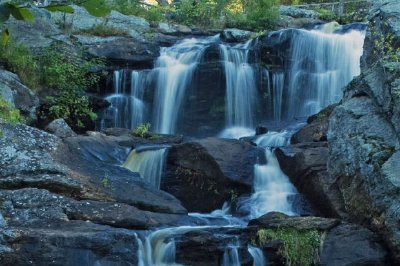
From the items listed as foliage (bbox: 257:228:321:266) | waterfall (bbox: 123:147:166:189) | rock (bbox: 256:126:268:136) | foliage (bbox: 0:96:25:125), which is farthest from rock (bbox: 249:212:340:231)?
rock (bbox: 256:126:268:136)

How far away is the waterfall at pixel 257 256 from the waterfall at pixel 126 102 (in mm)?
7576

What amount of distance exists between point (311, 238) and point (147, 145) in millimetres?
4860

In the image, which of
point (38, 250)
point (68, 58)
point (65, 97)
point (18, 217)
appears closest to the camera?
point (38, 250)

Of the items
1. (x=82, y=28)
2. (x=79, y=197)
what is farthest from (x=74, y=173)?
(x=82, y=28)

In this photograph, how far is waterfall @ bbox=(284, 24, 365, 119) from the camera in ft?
49.4

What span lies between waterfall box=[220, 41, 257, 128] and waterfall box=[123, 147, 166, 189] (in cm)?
428

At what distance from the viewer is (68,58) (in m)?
14.7

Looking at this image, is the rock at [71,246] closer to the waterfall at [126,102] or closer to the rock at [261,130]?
the rock at [261,130]

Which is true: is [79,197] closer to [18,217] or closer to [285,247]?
[18,217]

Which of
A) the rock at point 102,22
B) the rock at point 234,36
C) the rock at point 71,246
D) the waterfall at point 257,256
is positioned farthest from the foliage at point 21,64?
the waterfall at point 257,256

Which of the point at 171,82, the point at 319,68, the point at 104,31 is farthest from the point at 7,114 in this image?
the point at 319,68

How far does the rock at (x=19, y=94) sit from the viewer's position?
11523mm

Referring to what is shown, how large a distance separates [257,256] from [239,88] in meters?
8.33

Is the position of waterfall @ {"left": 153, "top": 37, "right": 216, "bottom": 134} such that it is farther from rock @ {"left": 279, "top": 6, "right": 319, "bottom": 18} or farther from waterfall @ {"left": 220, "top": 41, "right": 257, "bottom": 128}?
rock @ {"left": 279, "top": 6, "right": 319, "bottom": 18}
